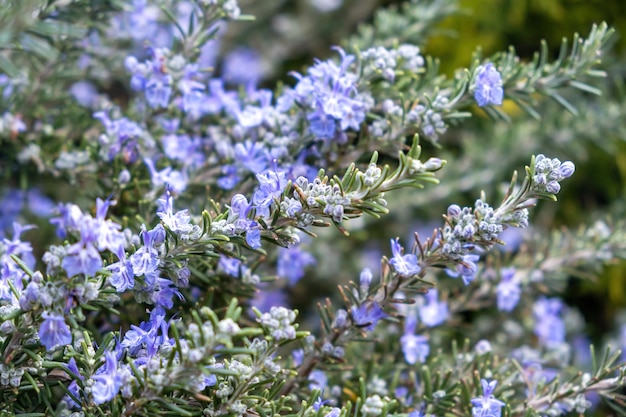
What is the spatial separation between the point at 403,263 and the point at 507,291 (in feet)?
1.71

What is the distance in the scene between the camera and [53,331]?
0.89 meters

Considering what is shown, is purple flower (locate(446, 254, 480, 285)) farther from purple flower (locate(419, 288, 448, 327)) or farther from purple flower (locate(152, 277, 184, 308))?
purple flower (locate(152, 277, 184, 308))

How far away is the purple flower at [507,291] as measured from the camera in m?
1.48

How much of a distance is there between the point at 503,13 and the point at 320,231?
3.37 feet

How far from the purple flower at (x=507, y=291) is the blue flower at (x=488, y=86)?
0.48m

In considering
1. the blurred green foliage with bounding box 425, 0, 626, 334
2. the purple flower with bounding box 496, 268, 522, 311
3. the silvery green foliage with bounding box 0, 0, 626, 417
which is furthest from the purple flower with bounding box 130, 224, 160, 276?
the blurred green foliage with bounding box 425, 0, 626, 334

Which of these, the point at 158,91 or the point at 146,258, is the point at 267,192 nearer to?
the point at 146,258

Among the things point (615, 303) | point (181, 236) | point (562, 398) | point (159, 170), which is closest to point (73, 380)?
point (181, 236)

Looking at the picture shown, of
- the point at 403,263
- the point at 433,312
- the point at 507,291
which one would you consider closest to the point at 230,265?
the point at 403,263

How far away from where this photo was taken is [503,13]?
2.33 m

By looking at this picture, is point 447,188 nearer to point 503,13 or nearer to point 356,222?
point 356,222

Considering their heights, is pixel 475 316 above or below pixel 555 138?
below

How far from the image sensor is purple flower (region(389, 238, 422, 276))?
106 centimetres

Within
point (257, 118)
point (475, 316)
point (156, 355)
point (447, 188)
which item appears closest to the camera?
point (156, 355)
